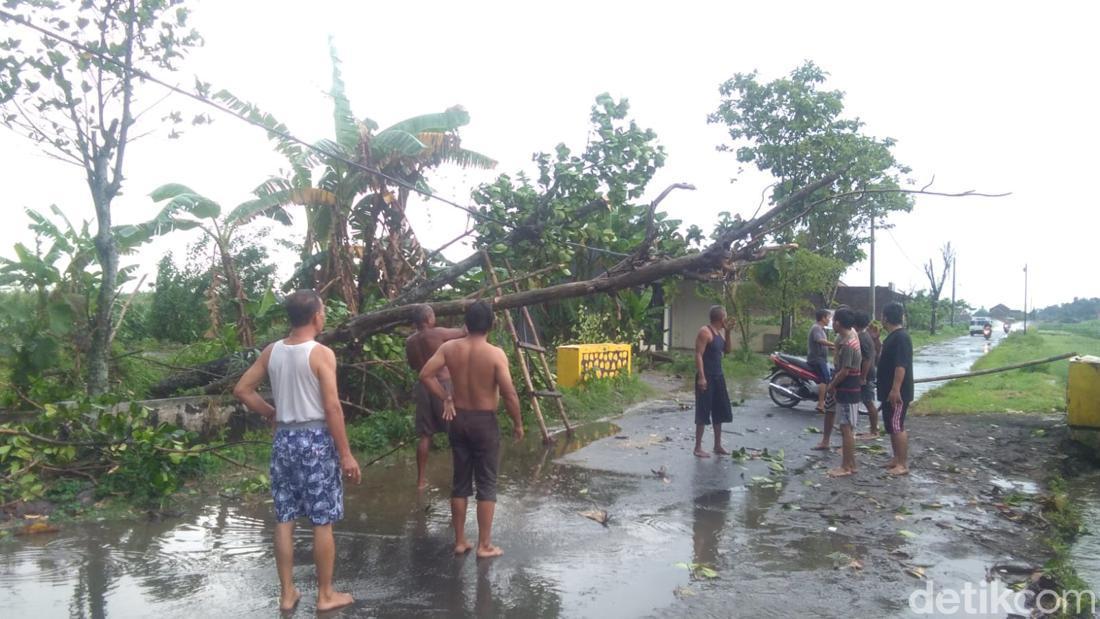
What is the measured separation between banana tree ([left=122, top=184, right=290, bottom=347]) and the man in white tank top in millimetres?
6558

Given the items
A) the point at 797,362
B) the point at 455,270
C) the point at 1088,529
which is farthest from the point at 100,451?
the point at 797,362

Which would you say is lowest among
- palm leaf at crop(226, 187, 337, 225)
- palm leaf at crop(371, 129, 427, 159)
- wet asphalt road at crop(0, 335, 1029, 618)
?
wet asphalt road at crop(0, 335, 1029, 618)

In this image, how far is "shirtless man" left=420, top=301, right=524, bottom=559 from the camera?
16.9ft

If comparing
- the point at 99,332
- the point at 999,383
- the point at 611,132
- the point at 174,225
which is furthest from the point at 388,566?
the point at 999,383

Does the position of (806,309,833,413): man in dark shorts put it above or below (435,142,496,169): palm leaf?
below

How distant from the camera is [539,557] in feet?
17.3

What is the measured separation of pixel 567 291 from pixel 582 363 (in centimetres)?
608

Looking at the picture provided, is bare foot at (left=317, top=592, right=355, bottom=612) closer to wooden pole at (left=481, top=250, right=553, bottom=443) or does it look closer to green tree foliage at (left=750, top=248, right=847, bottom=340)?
wooden pole at (left=481, top=250, right=553, bottom=443)

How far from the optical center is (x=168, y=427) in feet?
22.6

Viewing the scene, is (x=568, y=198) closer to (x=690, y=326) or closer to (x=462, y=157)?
(x=462, y=157)

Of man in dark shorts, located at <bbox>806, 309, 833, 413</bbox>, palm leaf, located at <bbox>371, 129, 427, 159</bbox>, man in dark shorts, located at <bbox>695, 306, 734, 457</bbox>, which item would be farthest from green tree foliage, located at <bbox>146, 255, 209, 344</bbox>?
man in dark shorts, located at <bbox>695, 306, 734, 457</bbox>

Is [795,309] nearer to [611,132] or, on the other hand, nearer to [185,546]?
[611,132]

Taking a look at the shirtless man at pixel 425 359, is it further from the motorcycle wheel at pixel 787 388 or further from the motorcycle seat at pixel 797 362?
the motorcycle wheel at pixel 787 388

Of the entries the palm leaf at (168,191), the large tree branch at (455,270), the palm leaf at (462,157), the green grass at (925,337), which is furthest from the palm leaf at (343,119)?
the green grass at (925,337)
